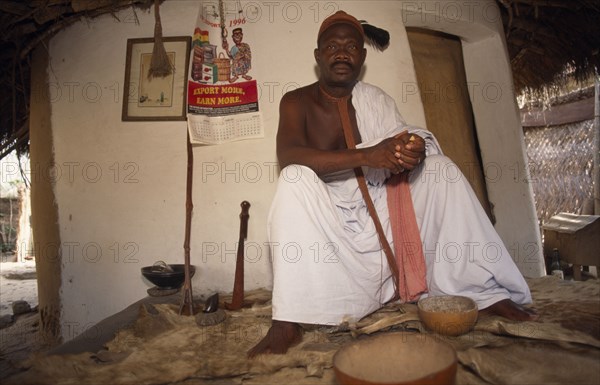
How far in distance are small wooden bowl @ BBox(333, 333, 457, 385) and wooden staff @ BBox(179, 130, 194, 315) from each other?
1.35 m

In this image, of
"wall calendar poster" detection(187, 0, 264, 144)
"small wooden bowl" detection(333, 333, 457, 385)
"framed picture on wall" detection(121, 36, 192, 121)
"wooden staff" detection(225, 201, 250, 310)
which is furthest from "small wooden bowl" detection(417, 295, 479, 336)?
"framed picture on wall" detection(121, 36, 192, 121)

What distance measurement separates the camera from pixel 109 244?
299 centimetres

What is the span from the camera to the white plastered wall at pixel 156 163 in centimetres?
295

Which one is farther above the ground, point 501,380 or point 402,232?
point 402,232

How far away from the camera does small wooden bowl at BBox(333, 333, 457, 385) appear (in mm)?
1165

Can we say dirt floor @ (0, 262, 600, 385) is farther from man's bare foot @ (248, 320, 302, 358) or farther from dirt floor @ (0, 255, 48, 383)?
dirt floor @ (0, 255, 48, 383)

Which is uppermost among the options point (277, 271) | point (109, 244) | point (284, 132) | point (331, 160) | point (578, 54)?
point (578, 54)

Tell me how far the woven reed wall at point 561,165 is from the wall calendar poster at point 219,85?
533 cm

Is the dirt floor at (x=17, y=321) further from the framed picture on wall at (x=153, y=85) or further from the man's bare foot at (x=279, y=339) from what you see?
the framed picture on wall at (x=153, y=85)

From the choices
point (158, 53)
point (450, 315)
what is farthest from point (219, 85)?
point (450, 315)

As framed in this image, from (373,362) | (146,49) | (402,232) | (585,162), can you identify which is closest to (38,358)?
(373,362)

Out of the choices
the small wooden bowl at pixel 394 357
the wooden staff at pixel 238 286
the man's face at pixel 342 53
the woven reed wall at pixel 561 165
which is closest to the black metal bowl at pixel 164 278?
the wooden staff at pixel 238 286

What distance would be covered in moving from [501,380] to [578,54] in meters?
4.04

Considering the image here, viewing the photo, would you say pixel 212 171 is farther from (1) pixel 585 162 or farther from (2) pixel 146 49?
(1) pixel 585 162
